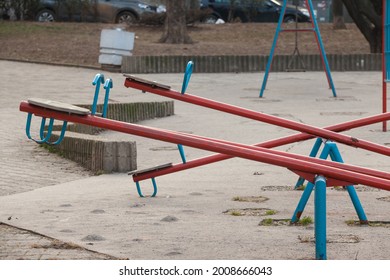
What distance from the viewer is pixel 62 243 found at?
579 cm

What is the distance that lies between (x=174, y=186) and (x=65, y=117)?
260 centimetres

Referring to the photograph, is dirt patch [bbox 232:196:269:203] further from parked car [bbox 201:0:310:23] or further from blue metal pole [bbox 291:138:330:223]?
parked car [bbox 201:0:310:23]

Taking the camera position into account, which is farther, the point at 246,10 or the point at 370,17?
the point at 246,10

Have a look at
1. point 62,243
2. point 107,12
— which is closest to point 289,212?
point 62,243

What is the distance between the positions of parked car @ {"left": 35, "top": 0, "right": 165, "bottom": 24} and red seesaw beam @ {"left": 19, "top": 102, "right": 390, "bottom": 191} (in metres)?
28.6

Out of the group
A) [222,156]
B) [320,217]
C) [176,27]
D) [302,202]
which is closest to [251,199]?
[222,156]

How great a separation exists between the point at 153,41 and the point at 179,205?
20.7m

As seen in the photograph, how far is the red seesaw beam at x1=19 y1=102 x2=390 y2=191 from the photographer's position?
217 inches

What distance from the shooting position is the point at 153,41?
27719 mm

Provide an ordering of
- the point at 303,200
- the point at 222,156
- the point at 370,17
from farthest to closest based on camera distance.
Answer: the point at 370,17, the point at 222,156, the point at 303,200

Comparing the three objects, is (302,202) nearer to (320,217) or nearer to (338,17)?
(320,217)

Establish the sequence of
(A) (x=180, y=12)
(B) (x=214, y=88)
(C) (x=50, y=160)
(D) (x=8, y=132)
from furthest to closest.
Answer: (A) (x=180, y=12), (B) (x=214, y=88), (D) (x=8, y=132), (C) (x=50, y=160)

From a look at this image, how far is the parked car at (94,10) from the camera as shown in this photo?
34.3 meters

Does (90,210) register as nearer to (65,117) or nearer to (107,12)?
(65,117)
